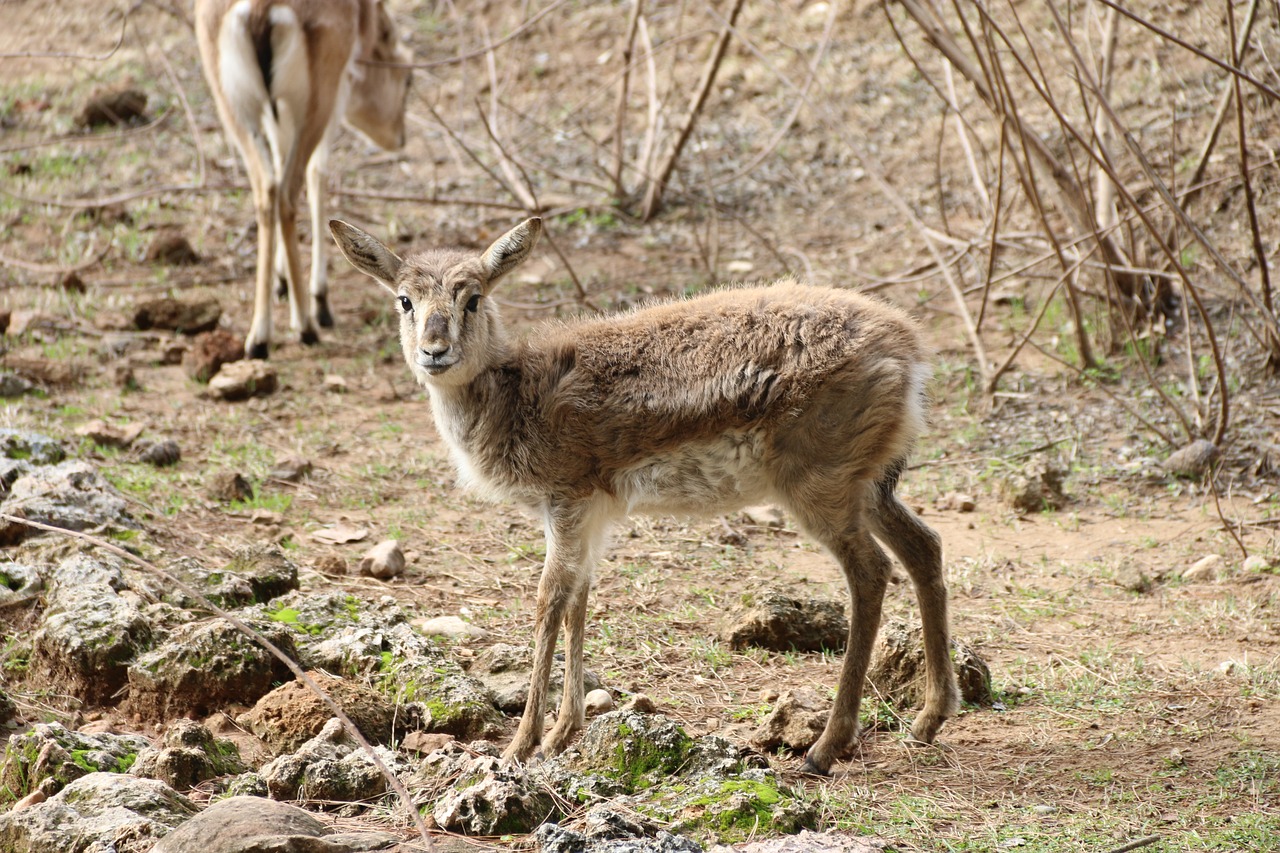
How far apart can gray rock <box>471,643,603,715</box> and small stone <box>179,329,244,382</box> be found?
14.4ft

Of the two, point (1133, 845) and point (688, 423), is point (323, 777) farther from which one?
point (1133, 845)

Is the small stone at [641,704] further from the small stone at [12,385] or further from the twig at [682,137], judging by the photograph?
the twig at [682,137]

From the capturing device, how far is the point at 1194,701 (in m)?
5.13

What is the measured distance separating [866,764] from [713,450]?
4.35ft

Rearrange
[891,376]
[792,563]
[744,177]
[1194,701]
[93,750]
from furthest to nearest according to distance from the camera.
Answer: [744,177] → [792,563] → [1194,701] → [891,376] → [93,750]

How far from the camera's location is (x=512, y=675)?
17.7 feet

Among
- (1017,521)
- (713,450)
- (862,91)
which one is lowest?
(1017,521)

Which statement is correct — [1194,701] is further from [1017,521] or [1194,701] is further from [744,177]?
[744,177]

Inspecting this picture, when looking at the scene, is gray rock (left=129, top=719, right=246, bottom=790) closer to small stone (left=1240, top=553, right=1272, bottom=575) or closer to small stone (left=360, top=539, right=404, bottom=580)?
small stone (left=360, top=539, right=404, bottom=580)

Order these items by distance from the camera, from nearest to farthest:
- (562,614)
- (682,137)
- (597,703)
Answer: (562,614) → (597,703) → (682,137)

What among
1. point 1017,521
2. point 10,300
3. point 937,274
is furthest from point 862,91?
point 10,300

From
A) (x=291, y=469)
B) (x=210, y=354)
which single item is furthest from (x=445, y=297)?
(x=210, y=354)

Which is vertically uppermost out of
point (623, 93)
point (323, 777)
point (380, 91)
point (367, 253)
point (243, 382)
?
point (380, 91)

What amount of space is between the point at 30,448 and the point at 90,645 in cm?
229
